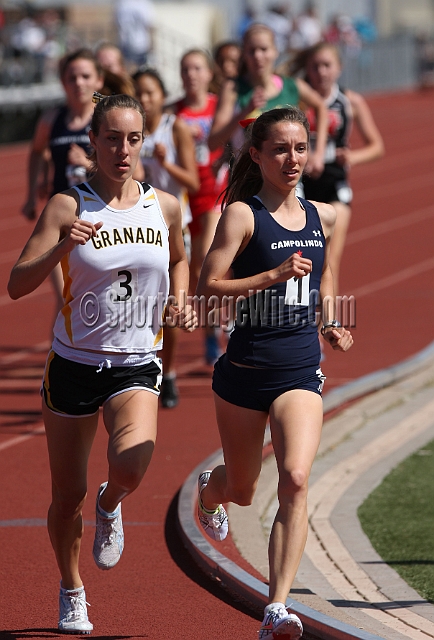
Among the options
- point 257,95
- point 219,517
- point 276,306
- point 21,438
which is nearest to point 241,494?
point 219,517

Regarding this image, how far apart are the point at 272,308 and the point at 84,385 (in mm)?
788

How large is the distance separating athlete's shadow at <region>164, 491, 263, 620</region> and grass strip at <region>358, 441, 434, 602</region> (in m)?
0.77

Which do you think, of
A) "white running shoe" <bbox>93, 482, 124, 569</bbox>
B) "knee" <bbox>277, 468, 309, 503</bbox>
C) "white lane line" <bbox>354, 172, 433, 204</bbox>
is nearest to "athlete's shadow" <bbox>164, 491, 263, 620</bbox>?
"white running shoe" <bbox>93, 482, 124, 569</bbox>

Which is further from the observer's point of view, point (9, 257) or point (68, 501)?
point (9, 257)

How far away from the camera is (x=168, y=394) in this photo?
8.08 metres

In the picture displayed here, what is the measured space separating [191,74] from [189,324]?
456 centimetres

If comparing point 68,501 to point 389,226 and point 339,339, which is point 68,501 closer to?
point 339,339

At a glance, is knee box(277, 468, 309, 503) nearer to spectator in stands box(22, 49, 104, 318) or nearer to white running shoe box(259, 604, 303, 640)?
white running shoe box(259, 604, 303, 640)

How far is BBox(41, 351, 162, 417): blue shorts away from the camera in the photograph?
4367mm

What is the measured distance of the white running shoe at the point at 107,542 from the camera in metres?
4.40

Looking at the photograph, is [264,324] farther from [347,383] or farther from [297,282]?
[347,383]

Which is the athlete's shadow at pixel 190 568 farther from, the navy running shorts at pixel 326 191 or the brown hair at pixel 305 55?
the brown hair at pixel 305 55

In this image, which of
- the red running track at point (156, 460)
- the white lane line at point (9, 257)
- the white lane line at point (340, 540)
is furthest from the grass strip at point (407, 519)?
the white lane line at point (9, 257)

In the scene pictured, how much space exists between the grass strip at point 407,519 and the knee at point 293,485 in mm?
1014
